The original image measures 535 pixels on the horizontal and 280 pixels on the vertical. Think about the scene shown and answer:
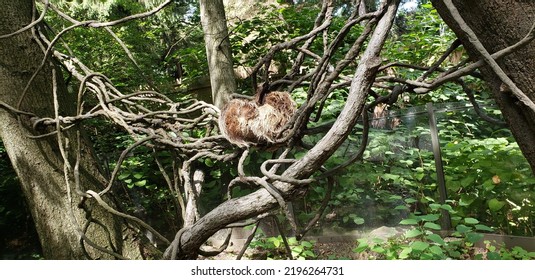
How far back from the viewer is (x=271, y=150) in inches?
24.5

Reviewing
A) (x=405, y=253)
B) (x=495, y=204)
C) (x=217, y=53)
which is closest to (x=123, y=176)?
(x=217, y=53)

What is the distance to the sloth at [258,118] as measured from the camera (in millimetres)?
573

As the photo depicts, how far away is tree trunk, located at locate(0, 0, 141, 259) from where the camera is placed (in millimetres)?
843

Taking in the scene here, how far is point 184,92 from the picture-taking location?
3.17 m

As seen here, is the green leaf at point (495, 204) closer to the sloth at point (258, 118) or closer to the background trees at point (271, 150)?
the background trees at point (271, 150)

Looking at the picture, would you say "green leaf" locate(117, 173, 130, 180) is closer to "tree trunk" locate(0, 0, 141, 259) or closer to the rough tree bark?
"tree trunk" locate(0, 0, 141, 259)

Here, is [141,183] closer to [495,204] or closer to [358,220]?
[358,220]

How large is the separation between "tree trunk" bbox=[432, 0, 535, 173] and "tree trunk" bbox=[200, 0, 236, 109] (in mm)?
1482

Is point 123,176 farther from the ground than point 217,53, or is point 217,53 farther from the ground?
point 217,53

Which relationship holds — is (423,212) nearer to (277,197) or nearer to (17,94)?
(277,197)

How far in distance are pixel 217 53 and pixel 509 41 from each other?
1580mm

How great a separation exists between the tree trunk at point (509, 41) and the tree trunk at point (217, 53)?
148 centimetres

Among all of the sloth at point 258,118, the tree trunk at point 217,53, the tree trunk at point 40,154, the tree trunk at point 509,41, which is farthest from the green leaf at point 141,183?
the tree trunk at point 509,41

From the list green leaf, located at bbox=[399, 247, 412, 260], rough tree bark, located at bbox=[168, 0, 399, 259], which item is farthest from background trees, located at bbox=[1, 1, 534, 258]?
green leaf, located at bbox=[399, 247, 412, 260]
